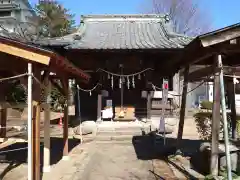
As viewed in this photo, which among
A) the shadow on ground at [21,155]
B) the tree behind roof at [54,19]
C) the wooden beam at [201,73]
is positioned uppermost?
the tree behind roof at [54,19]

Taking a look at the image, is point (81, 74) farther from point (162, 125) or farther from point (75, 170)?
point (162, 125)

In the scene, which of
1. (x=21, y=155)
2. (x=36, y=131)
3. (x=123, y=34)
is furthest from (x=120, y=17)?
(x=36, y=131)

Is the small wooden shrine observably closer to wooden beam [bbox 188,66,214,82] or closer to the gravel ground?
the gravel ground

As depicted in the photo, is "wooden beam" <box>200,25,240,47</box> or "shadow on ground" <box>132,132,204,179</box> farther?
"shadow on ground" <box>132,132,204,179</box>

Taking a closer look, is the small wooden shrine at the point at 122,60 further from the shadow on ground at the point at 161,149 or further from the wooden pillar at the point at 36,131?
the wooden pillar at the point at 36,131

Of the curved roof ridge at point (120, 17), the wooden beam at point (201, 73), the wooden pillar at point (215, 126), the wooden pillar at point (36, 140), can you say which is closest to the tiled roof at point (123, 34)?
the curved roof ridge at point (120, 17)

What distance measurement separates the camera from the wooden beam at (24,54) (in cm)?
541

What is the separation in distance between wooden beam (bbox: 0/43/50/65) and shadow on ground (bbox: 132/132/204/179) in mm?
3901

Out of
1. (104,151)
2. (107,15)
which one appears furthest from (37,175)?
(107,15)

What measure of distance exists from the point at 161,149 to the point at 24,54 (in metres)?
6.72

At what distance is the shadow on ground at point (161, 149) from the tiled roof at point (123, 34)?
477 cm

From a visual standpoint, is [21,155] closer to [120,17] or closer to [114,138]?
[114,138]

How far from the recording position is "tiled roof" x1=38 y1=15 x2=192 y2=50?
1620 centimetres

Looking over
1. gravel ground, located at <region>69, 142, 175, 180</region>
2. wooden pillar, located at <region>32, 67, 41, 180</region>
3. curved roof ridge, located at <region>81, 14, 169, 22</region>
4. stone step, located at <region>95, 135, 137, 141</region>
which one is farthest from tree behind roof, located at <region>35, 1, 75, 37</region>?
wooden pillar, located at <region>32, 67, 41, 180</region>
